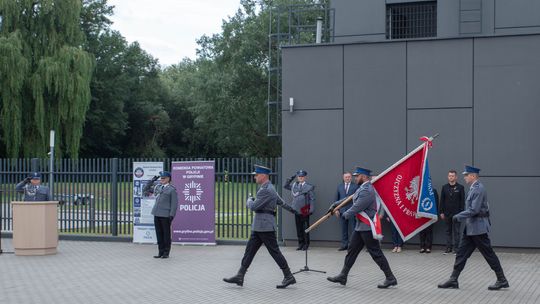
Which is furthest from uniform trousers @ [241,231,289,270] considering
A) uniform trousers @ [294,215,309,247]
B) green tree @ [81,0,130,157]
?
green tree @ [81,0,130,157]

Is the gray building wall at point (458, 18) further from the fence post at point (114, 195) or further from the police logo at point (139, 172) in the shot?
the fence post at point (114, 195)

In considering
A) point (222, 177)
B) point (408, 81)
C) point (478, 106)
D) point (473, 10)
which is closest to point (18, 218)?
point (222, 177)

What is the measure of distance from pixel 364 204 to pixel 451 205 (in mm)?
4985

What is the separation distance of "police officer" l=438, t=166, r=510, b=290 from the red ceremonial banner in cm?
158

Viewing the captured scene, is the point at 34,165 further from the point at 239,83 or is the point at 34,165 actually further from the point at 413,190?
the point at 239,83

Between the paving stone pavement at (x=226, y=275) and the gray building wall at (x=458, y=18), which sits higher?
the gray building wall at (x=458, y=18)

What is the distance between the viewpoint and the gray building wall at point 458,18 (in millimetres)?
18312

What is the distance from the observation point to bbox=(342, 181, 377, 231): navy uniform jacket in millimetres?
11242

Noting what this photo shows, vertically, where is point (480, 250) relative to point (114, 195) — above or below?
below

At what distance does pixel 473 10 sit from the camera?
61.3ft

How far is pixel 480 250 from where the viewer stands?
11094 millimetres

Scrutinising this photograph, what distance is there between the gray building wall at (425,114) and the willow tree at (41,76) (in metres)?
20.1

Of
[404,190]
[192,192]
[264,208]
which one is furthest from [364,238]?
[192,192]

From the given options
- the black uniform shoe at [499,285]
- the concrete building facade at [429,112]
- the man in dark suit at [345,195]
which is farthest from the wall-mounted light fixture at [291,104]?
the black uniform shoe at [499,285]
